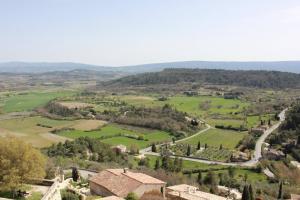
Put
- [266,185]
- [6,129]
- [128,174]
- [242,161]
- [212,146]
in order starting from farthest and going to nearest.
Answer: [6,129], [212,146], [242,161], [266,185], [128,174]

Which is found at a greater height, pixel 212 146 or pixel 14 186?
pixel 14 186

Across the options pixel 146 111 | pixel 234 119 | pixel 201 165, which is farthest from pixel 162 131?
pixel 201 165

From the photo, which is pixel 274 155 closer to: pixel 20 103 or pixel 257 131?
pixel 257 131

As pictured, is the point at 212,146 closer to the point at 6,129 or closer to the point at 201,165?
the point at 201,165

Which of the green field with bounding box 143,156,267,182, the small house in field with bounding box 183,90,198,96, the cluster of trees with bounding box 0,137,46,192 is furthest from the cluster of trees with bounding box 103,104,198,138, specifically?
the cluster of trees with bounding box 0,137,46,192

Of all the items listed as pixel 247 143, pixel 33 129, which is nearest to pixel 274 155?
pixel 247 143

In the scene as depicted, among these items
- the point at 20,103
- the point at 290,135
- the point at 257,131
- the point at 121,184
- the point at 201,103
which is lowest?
the point at 20,103
